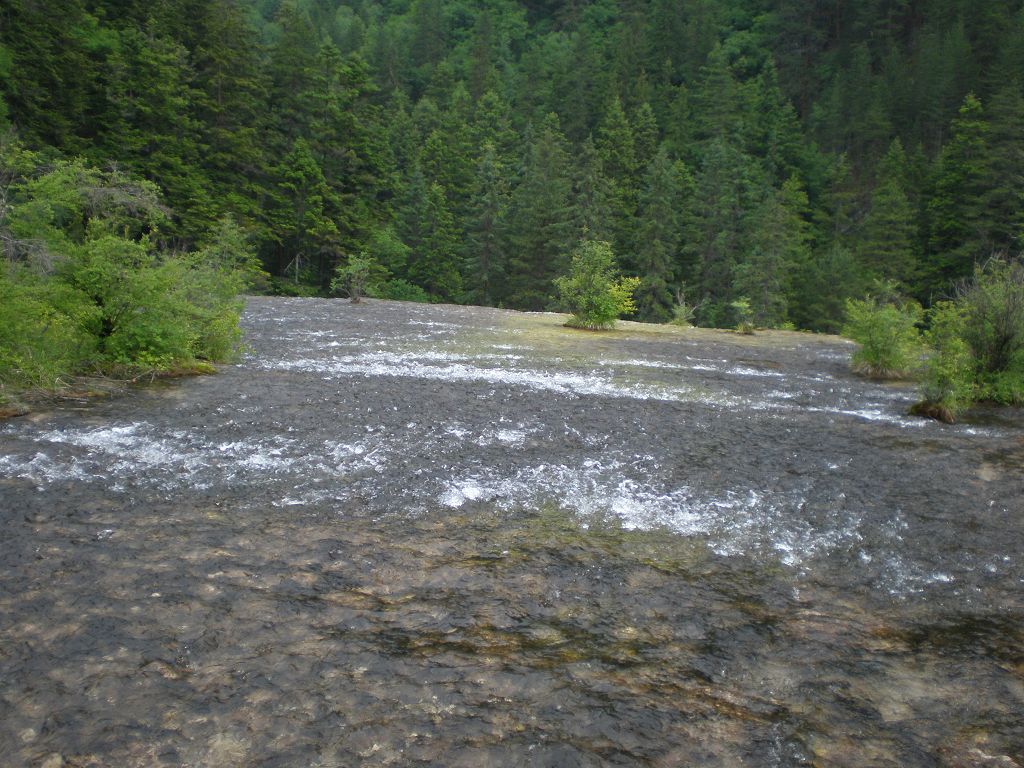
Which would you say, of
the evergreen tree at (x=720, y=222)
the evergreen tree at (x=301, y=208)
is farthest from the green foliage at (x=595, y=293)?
the evergreen tree at (x=720, y=222)

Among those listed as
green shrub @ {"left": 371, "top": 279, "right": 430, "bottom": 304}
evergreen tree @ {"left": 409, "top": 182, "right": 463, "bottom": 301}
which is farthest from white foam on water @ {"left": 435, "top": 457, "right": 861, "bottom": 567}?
evergreen tree @ {"left": 409, "top": 182, "right": 463, "bottom": 301}

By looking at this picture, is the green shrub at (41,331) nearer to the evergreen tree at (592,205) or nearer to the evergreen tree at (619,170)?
the evergreen tree at (592,205)

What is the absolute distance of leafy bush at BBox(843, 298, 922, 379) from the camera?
1670 centimetres

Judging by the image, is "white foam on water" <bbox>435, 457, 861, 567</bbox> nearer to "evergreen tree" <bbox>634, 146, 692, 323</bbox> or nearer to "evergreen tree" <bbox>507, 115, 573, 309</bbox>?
"evergreen tree" <bbox>507, 115, 573, 309</bbox>

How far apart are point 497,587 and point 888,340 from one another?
1466 cm

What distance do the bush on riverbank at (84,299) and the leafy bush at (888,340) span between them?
14.7 m

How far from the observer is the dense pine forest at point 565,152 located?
124 ft

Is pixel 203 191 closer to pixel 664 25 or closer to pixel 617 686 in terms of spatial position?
pixel 617 686

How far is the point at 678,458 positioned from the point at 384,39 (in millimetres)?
91976

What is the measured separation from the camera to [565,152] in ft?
201

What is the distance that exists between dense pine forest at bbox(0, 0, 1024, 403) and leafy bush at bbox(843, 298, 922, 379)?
12162 millimetres

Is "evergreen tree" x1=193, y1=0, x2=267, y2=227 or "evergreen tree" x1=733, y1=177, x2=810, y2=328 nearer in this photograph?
"evergreen tree" x1=193, y1=0, x2=267, y2=227

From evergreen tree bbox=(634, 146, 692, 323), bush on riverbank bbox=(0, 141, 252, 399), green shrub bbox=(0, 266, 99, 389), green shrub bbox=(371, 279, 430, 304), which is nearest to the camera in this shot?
green shrub bbox=(0, 266, 99, 389)

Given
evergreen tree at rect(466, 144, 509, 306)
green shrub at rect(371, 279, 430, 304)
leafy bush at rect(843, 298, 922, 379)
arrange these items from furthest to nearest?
evergreen tree at rect(466, 144, 509, 306) → green shrub at rect(371, 279, 430, 304) → leafy bush at rect(843, 298, 922, 379)
